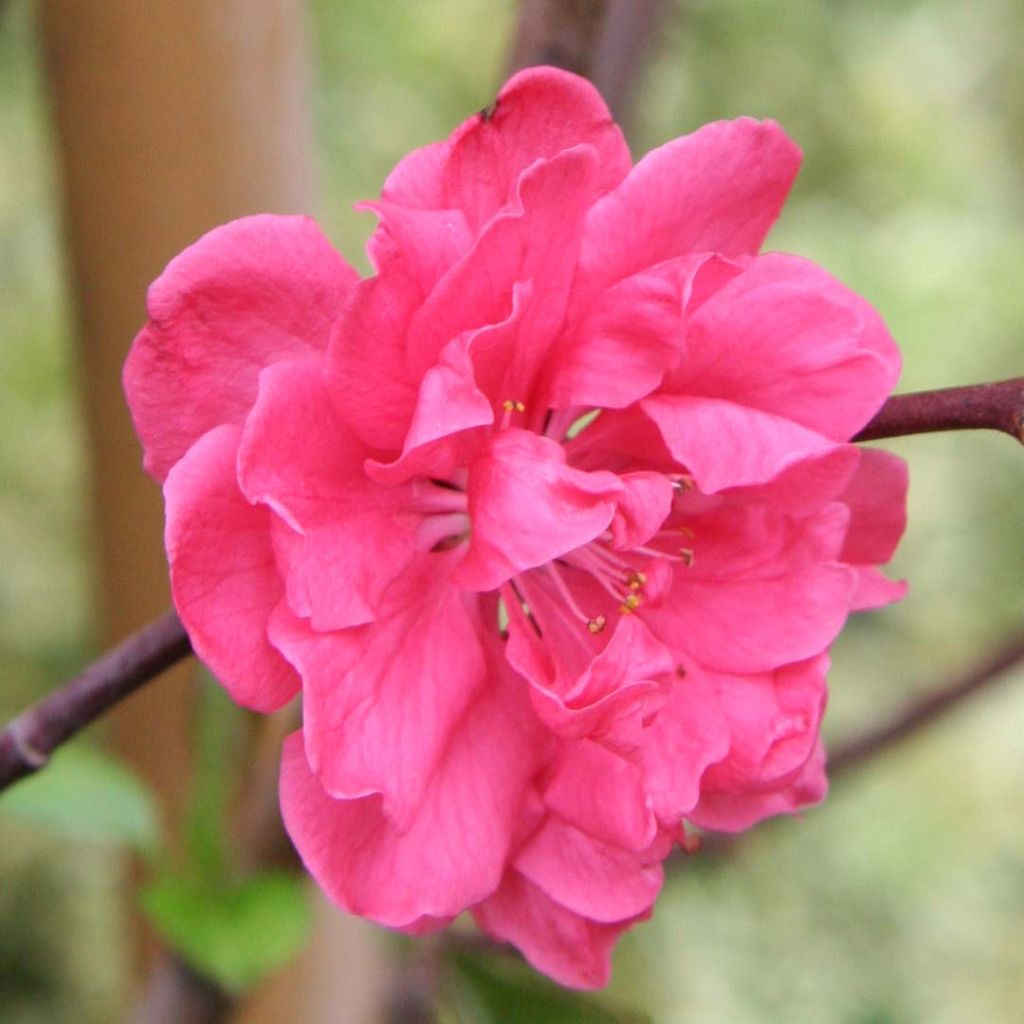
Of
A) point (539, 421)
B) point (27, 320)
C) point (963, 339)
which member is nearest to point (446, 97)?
point (27, 320)

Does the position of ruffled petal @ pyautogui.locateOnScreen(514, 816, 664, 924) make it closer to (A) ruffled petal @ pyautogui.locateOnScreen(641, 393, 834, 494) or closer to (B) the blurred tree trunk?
(A) ruffled petal @ pyautogui.locateOnScreen(641, 393, 834, 494)

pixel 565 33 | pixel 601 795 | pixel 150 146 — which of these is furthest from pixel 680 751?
pixel 150 146

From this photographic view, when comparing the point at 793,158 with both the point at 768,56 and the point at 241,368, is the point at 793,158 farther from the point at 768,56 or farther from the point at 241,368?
the point at 768,56

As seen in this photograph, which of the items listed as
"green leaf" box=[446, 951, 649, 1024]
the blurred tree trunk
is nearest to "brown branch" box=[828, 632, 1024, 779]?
"green leaf" box=[446, 951, 649, 1024]

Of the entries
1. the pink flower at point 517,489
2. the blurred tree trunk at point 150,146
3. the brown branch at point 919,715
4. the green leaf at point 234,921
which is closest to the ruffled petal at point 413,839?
the pink flower at point 517,489

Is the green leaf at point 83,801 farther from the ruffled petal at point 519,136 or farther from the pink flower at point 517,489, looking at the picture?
the ruffled petal at point 519,136
